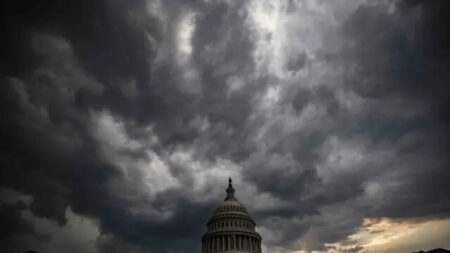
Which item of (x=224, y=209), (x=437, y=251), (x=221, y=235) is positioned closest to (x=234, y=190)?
(x=224, y=209)

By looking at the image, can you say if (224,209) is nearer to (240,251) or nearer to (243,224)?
(243,224)

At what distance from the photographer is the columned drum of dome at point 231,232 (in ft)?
329

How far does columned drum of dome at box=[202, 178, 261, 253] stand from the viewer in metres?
100

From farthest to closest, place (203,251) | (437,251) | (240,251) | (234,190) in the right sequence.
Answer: (234,190) < (203,251) < (240,251) < (437,251)

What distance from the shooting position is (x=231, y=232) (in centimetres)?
10081

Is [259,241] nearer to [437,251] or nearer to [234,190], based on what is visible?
[234,190]

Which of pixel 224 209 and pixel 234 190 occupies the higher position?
pixel 234 190

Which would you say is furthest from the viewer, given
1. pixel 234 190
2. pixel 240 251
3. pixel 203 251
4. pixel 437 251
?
pixel 234 190

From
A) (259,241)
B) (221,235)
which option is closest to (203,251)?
(221,235)

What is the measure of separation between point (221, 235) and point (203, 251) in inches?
315

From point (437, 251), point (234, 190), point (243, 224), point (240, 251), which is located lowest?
point (437, 251)

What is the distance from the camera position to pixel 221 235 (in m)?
101

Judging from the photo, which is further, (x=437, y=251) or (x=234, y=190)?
(x=234, y=190)

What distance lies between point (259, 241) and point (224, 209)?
1281 centimetres
